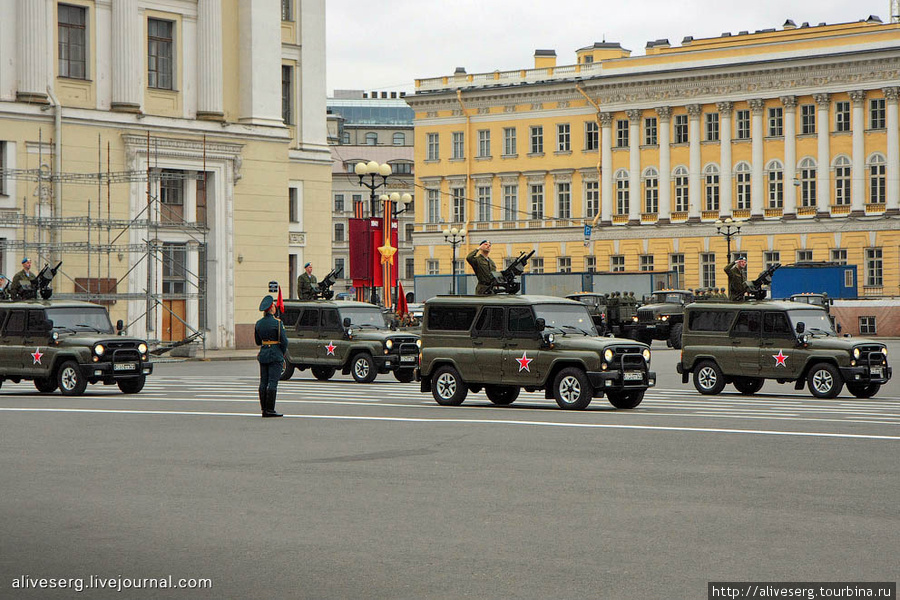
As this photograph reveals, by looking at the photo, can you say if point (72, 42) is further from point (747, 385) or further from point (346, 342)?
A: point (747, 385)

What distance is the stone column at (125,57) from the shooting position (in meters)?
46.4

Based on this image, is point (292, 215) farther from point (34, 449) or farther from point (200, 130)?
point (34, 449)

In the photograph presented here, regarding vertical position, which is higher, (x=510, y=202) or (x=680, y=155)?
(x=680, y=155)

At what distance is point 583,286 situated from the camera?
→ 69250mm

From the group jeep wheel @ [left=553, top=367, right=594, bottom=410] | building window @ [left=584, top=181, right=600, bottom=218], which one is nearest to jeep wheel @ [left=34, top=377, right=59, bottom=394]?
jeep wheel @ [left=553, top=367, right=594, bottom=410]

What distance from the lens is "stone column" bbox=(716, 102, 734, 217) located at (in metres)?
84.9

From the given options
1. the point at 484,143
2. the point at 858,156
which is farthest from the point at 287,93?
the point at 484,143

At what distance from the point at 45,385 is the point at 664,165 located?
6523 centimetres

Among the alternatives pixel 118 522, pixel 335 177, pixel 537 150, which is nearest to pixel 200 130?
pixel 118 522

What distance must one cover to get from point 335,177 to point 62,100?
3415 inches

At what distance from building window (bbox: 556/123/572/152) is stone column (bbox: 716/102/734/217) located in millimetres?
10593

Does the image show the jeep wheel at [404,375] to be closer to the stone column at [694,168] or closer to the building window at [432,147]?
the stone column at [694,168]

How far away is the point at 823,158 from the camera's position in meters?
81.7

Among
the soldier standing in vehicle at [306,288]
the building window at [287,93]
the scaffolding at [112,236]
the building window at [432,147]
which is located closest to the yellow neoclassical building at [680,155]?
the building window at [432,147]
